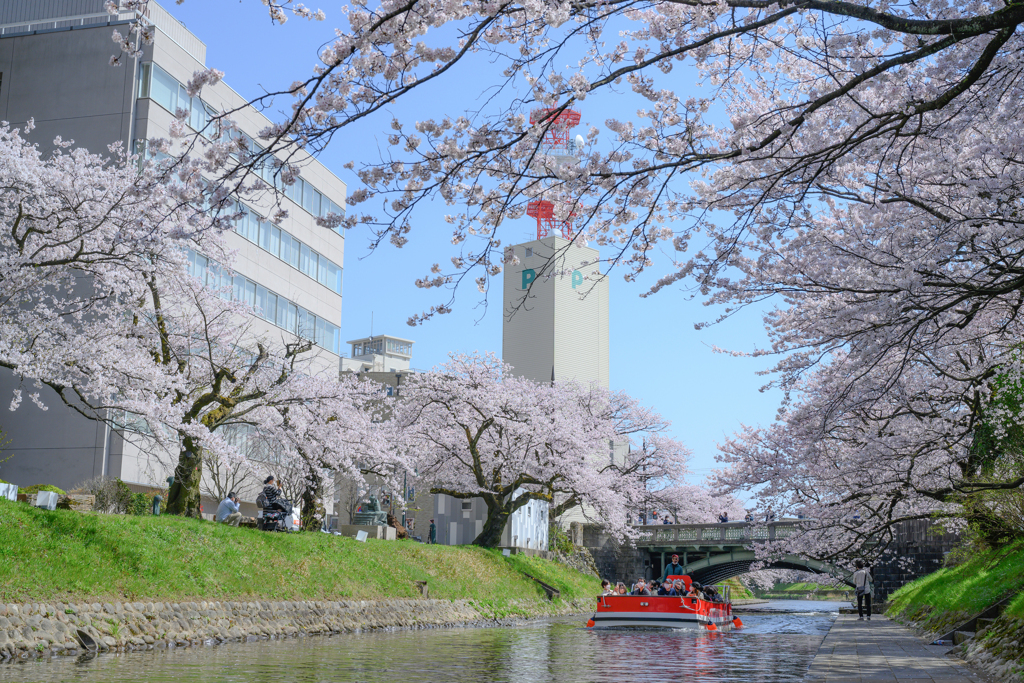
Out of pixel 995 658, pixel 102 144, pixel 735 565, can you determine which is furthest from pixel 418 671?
pixel 735 565

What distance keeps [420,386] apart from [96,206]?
1977cm

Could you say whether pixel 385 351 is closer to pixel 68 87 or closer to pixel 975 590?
pixel 68 87

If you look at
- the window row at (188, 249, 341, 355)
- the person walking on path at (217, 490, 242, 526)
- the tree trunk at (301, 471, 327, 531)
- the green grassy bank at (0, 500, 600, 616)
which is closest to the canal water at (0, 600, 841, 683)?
the green grassy bank at (0, 500, 600, 616)

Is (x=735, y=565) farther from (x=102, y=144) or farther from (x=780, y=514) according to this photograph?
(x=102, y=144)

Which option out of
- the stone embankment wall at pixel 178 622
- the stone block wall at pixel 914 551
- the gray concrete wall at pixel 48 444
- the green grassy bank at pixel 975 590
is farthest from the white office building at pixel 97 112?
the stone block wall at pixel 914 551

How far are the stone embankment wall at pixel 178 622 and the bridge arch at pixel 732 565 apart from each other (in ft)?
117

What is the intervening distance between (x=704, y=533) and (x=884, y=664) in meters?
51.5

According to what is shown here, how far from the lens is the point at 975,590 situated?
17.2 m

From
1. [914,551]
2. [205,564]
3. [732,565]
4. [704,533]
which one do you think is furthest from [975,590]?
[732,565]

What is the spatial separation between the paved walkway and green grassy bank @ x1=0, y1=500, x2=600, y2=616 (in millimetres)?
12319

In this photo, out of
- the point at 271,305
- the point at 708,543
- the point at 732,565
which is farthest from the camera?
the point at 732,565

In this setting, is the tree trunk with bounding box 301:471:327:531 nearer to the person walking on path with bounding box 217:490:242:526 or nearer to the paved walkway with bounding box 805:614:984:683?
the person walking on path with bounding box 217:490:242:526

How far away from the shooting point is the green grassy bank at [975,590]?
48.8 feet

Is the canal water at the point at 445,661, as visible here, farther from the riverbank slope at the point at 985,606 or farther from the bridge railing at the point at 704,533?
the bridge railing at the point at 704,533
